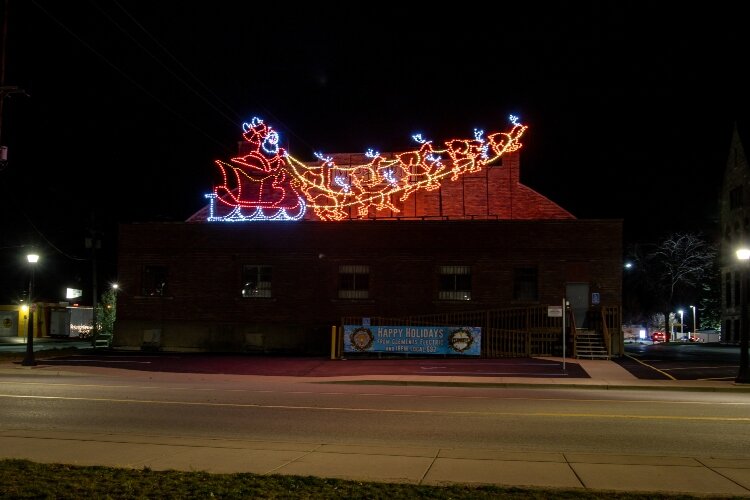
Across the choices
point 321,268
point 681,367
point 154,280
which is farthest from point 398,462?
point 154,280

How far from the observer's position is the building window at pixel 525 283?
31.8 m

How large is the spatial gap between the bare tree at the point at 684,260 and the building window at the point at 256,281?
42.5 m

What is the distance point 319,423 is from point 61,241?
6520 centimetres

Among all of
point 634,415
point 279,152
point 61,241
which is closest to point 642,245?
point 279,152

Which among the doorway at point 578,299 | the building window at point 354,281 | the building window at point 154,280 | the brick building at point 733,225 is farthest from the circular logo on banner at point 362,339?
the brick building at point 733,225

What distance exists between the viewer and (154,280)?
35375 millimetres

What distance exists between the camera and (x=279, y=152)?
1389 inches

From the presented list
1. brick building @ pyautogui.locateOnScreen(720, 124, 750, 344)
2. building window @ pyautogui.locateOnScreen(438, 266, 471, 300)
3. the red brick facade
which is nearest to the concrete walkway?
the red brick facade

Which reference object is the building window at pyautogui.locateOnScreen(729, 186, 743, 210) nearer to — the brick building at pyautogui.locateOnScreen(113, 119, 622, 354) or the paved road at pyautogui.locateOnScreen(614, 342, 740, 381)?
the brick building at pyautogui.locateOnScreen(113, 119, 622, 354)

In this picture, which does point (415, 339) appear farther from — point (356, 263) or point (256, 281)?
point (256, 281)

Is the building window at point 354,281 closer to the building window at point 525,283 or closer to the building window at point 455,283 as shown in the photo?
the building window at point 455,283

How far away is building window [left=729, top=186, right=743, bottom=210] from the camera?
60.0 m

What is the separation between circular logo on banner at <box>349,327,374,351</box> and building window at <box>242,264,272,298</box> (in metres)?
6.44

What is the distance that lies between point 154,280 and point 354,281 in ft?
32.6
